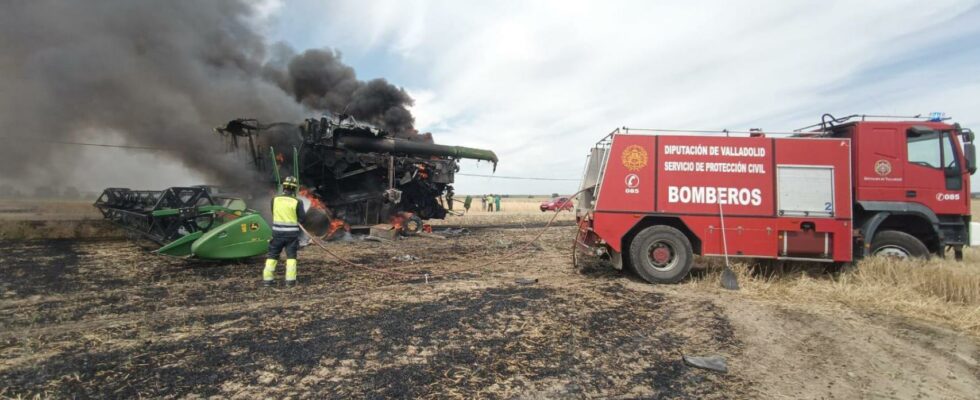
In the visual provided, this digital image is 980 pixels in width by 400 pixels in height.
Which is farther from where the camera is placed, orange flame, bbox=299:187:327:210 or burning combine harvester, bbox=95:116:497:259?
orange flame, bbox=299:187:327:210

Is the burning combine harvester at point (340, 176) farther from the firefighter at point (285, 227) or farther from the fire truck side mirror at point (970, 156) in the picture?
the fire truck side mirror at point (970, 156)

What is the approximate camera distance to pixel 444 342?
13.3ft

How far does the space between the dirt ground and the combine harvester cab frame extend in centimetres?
76

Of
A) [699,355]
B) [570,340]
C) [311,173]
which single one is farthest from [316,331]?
[311,173]

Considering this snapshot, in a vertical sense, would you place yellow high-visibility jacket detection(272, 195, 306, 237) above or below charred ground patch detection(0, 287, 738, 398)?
above

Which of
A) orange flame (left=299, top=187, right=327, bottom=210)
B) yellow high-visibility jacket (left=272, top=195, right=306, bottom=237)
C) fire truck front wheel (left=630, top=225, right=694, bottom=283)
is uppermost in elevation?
orange flame (left=299, top=187, right=327, bottom=210)

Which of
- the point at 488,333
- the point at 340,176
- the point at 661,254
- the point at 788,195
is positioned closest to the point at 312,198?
the point at 340,176

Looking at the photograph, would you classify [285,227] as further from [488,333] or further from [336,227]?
[336,227]

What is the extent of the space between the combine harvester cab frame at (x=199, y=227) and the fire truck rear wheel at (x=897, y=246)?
993cm

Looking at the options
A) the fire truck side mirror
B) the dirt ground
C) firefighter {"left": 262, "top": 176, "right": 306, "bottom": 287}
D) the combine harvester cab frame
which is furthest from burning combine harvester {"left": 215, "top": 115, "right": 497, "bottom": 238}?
the fire truck side mirror

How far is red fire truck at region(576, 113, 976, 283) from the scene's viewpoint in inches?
256

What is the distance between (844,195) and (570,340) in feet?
16.7

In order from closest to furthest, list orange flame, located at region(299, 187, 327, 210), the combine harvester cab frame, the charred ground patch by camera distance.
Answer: the charred ground patch
the combine harvester cab frame
orange flame, located at region(299, 187, 327, 210)

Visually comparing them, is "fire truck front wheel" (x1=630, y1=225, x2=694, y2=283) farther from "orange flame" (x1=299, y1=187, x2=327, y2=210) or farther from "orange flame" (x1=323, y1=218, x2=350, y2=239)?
"orange flame" (x1=299, y1=187, x2=327, y2=210)
